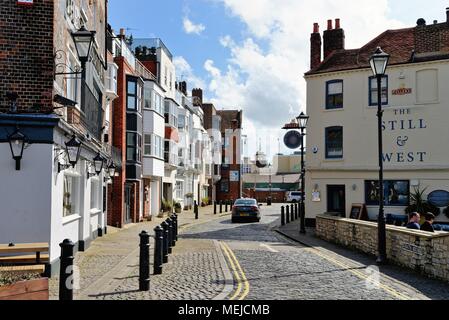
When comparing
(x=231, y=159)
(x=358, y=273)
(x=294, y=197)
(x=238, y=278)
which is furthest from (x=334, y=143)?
(x=231, y=159)

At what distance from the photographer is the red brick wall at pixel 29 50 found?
11.5 meters

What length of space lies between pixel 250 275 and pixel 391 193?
15.7 metres

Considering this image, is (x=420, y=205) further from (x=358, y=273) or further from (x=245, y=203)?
(x=358, y=273)

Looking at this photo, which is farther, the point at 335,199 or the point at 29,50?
the point at 335,199

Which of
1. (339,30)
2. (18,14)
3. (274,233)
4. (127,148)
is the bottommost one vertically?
(274,233)

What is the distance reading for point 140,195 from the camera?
31.3m

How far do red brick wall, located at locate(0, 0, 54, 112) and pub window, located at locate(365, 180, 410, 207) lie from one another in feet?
59.7

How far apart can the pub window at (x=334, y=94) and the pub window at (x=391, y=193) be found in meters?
4.35

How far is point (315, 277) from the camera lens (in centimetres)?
1112
